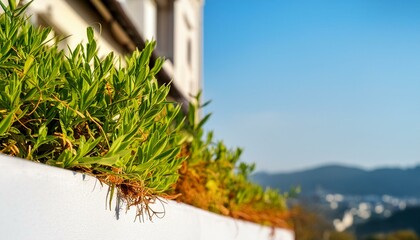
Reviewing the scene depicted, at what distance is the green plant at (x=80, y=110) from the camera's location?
3287mm

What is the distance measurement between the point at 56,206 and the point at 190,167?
344cm

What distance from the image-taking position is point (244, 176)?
941 cm

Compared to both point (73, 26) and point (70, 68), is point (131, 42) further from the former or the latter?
point (70, 68)

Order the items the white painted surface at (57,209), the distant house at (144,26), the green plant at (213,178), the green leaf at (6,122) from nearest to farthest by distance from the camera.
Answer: the white painted surface at (57,209)
the green leaf at (6,122)
the green plant at (213,178)
the distant house at (144,26)

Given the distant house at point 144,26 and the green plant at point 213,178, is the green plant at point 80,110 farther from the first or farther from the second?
the green plant at point 213,178

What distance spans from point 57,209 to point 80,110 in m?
0.68

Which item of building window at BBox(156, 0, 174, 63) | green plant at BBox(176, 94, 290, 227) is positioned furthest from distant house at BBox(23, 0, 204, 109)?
green plant at BBox(176, 94, 290, 227)

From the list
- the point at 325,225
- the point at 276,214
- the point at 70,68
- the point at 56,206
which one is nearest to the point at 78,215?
the point at 56,206

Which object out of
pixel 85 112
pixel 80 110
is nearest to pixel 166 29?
pixel 85 112

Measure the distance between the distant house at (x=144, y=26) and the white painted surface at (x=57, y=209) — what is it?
0.76 metres

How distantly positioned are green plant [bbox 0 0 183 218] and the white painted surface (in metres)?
0.14

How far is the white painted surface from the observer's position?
103 inches

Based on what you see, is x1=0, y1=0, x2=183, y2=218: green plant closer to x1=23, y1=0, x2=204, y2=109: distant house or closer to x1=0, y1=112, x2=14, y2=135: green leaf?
x1=0, y1=112, x2=14, y2=135: green leaf

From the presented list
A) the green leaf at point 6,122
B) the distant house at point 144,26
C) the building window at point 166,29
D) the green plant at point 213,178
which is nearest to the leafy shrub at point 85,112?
the green leaf at point 6,122
